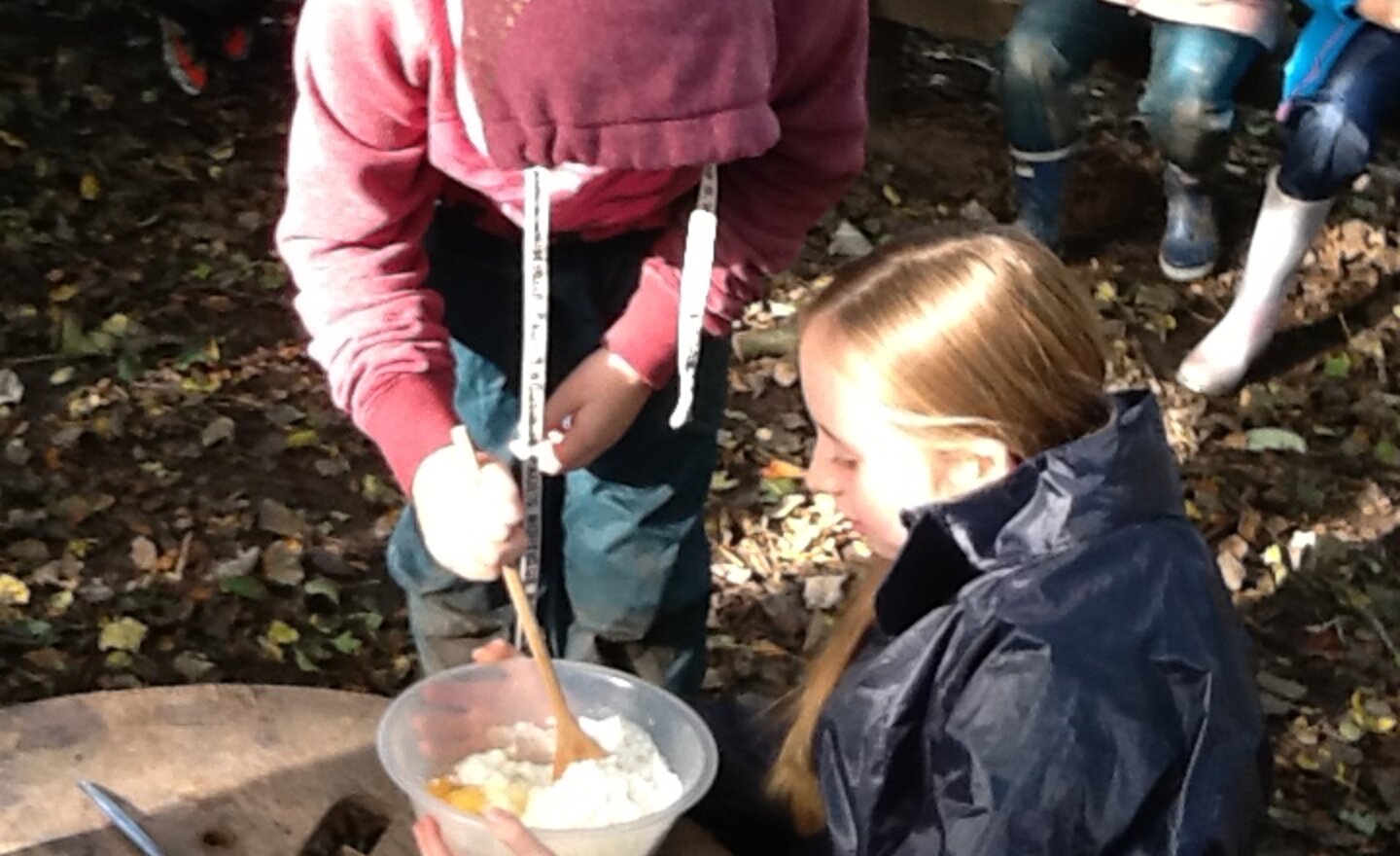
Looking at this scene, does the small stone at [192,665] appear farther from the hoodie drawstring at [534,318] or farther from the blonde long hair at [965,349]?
the blonde long hair at [965,349]

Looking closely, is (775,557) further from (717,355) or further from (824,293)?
(824,293)

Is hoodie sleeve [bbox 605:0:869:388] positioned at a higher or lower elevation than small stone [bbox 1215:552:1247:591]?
higher

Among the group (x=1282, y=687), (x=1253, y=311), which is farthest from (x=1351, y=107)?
(x=1282, y=687)

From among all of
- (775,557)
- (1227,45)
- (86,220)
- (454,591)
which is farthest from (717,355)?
(86,220)

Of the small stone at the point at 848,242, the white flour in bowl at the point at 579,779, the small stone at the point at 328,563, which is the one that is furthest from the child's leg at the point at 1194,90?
the white flour in bowl at the point at 579,779

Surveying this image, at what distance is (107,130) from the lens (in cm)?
405

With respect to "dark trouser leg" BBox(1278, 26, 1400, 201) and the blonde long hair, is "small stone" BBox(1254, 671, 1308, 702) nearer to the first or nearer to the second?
"dark trouser leg" BBox(1278, 26, 1400, 201)

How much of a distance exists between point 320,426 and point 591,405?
1.64 metres

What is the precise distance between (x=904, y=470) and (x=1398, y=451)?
238 centimetres

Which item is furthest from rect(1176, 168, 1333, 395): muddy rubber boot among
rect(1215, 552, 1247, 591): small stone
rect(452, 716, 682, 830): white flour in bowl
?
rect(452, 716, 682, 830): white flour in bowl

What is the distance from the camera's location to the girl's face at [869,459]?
143 cm

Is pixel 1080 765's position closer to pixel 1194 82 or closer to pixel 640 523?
pixel 640 523

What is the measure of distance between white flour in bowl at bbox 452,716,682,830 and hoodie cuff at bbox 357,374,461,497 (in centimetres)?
27

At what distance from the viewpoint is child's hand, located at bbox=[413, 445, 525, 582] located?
1399 millimetres
